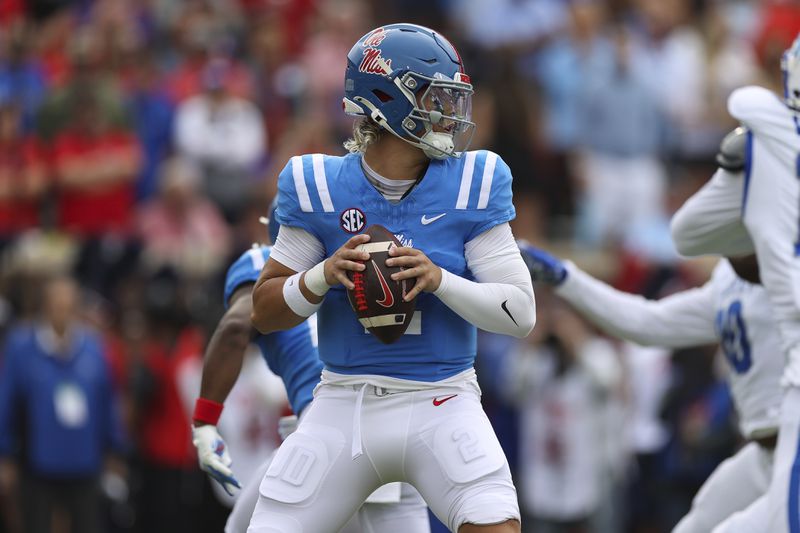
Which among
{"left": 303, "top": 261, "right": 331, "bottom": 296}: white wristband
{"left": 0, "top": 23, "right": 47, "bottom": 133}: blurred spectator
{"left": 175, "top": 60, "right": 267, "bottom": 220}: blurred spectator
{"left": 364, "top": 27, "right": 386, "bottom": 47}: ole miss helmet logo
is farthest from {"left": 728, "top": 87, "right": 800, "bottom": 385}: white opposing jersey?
{"left": 0, "top": 23, "right": 47, "bottom": 133}: blurred spectator

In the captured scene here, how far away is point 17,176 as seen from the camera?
11305 millimetres

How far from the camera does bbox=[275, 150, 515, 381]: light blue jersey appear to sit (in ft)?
16.1

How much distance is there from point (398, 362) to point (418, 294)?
8.9 inches

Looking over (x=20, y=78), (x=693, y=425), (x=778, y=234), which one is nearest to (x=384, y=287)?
(x=778, y=234)

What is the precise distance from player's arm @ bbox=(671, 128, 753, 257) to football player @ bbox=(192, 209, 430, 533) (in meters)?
1.37

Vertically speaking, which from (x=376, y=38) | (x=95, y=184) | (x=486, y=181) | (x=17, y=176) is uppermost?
(x=376, y=38)

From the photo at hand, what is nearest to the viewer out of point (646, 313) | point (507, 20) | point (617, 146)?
point (646, 313)

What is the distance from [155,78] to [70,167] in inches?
55.3

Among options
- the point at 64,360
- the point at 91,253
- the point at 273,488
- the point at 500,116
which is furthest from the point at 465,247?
the point at 500,116

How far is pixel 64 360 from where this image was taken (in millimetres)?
10406

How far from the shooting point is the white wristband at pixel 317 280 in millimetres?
4832

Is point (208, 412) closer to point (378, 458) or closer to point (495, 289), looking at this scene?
point (378, 458)

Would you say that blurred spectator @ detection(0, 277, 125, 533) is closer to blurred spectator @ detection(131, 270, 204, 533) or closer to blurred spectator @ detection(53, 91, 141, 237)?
blurred spectator @ detection(131, 270, 204, 533)

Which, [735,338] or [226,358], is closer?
[226,358]
